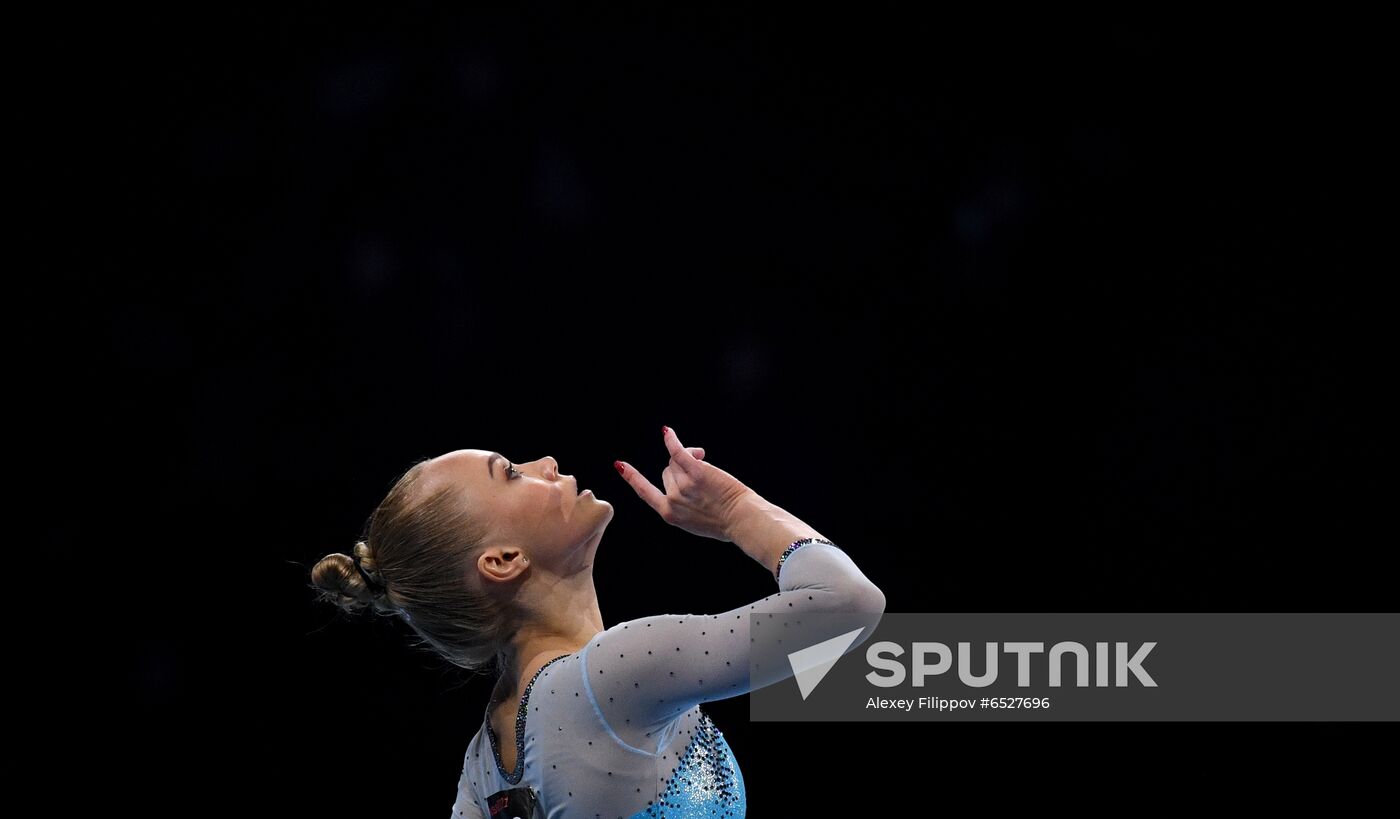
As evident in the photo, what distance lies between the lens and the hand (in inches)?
59.4

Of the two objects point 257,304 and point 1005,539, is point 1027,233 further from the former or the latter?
point 257,304

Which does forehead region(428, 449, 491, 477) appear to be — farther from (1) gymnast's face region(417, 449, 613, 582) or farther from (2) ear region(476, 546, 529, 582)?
(2) ear region(476, 546, 529, 582)

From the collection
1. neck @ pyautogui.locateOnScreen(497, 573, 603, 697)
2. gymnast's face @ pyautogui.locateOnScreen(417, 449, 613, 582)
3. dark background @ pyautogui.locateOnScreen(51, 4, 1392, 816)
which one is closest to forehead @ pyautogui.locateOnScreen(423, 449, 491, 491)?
gymnast's face @ pyautogui.locateOnScreen(417, 449, 613, 582)

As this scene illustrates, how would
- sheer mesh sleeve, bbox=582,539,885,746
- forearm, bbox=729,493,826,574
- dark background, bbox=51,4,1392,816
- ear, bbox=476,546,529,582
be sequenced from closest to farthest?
sheer mesh sleeve, bbox=582,539,885,746 → forearm, bbox=729,493,826,574 → ear, bbox=476,546,529,582 → dark background, bbox=51,4,1392,816

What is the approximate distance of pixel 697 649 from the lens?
1342 millimetres

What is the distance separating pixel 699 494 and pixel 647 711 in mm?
272

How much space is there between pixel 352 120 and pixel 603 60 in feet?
1.80

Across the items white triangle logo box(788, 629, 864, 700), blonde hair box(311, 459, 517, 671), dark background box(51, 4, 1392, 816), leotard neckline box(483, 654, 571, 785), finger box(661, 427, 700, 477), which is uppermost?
dark background box(51, 4, 1392, 816)

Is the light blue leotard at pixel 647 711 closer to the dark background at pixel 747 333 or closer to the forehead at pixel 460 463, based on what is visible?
the forehead at pixel 460 463

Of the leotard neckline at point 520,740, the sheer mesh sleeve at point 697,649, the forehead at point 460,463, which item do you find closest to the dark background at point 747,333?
the forehead at point 460,463

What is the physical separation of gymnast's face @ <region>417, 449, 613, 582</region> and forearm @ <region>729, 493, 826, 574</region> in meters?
0.21

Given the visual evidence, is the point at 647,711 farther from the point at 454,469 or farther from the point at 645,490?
the point at 454,469

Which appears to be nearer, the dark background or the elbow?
the elbow

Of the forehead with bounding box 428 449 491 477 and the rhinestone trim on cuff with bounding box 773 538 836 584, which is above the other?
the forehead with bounding box 428 449 491 477
